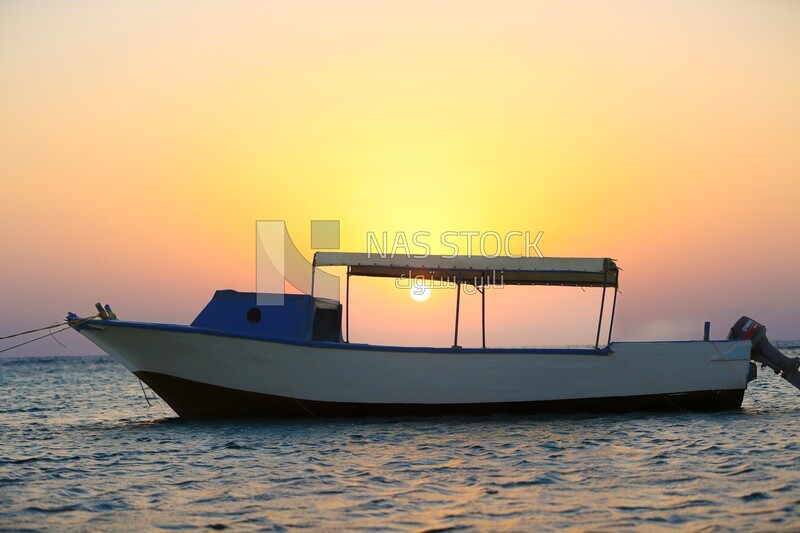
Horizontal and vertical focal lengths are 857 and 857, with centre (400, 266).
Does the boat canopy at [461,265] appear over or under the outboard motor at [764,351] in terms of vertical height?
over

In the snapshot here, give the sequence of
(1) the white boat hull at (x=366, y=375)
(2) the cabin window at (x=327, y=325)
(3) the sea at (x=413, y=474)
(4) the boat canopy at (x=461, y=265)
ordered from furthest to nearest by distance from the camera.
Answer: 1. (2) the cabin window at (x=327, y=325)
2. (4) the boat canopy at (x=461, y=265)
3. (1) the white boat hull at (x=366, y=375)
4. (3) the sea at (x=413, y=474)

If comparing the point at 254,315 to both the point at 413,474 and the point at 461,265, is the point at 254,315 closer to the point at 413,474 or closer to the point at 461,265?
the point at 461,265

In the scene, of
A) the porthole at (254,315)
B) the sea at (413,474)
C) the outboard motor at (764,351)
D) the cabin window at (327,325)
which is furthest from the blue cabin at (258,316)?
the outboard motor at (764,351)

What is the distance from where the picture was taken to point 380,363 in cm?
1812

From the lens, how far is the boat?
17797 mm

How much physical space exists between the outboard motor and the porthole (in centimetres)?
1149

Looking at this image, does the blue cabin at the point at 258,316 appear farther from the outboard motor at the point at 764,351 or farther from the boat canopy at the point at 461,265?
the outboard motor at the point at 764,351

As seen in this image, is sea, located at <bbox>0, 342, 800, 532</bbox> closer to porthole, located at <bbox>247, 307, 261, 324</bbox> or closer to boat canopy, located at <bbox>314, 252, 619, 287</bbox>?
porthole, located at <bbox>247, 307, 261, 324</bbox>

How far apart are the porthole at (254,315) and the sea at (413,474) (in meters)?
2.15

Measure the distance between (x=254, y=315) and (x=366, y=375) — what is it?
273cm

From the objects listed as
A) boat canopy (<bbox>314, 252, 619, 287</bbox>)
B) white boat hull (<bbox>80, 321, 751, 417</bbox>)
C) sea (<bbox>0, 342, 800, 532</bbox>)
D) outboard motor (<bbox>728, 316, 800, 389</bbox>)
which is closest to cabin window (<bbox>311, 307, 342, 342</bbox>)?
boat canopy (<bbox>314, 252, 619, 287</bbox>)

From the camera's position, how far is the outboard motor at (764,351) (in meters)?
20.6

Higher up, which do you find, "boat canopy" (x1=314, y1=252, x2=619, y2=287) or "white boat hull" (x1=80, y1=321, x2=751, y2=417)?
"boat canopy" (x1=314, y1=252, x2=619, y2=287)

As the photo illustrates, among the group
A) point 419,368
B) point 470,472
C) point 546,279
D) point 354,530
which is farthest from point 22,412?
point 354,530
